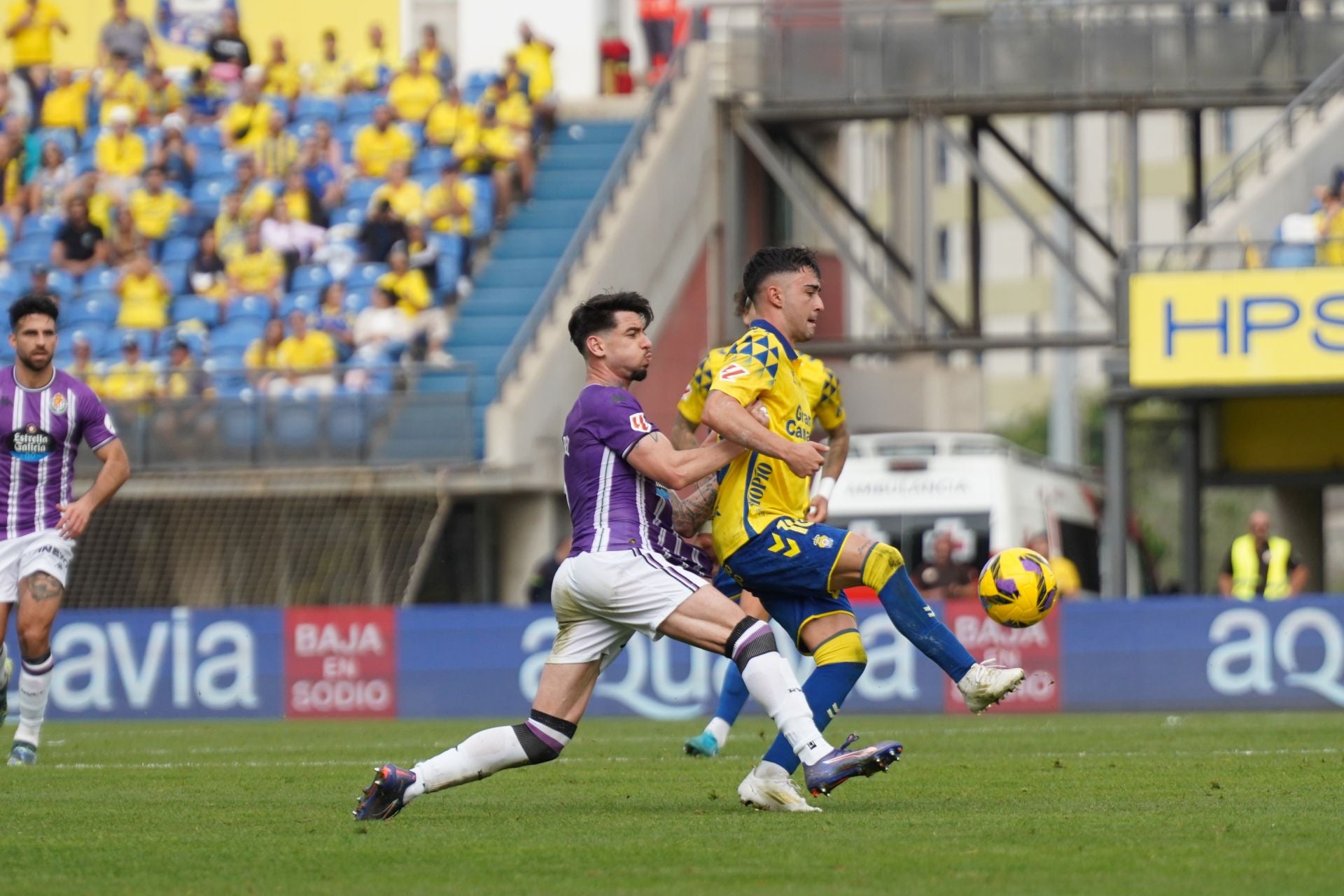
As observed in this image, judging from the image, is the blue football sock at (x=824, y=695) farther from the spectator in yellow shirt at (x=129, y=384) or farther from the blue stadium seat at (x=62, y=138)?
the blue stadium seat at (x=62, y=138)

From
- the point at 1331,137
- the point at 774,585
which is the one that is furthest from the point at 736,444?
the point at 1331,137

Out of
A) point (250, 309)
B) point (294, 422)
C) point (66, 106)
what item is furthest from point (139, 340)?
point (66, 106)

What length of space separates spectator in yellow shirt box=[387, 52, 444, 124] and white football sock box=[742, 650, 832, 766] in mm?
21092

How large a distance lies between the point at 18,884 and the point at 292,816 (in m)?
2.13

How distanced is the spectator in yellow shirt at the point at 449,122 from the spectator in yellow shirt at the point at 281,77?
8.36ft

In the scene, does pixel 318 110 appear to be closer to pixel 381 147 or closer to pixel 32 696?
pixel 381 147

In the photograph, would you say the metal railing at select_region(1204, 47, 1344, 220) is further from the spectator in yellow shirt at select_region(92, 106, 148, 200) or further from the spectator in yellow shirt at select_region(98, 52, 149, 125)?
the spectator in yellow shirt at select_region(98, 52, 149, 125)

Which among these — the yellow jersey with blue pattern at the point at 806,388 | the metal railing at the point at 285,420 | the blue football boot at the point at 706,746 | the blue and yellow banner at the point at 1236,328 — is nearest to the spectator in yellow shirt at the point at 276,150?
the metal railing at the point at 285,420

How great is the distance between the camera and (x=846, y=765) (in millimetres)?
8180

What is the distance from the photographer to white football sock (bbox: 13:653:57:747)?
12.1 m

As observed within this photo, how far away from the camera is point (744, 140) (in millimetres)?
28797

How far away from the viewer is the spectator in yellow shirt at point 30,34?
30.8 metres

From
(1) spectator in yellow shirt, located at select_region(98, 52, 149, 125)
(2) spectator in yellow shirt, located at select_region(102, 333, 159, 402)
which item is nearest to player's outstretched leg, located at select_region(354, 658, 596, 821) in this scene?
(2) spectator in yellow shirt, located at select_region(102, 333, 159, 402)

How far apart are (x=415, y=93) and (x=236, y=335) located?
443 centimetres
